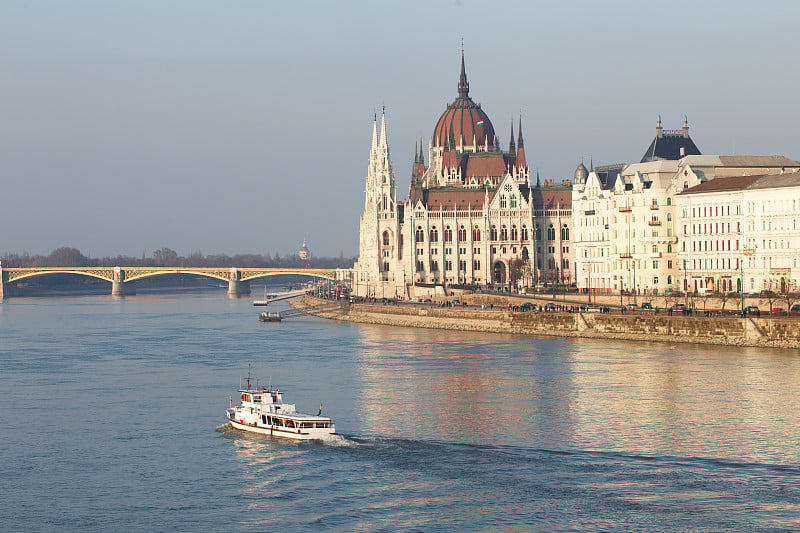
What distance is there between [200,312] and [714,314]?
7198 centimetres

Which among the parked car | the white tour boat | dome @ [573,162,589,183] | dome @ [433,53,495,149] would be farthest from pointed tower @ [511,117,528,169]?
the white tour boat

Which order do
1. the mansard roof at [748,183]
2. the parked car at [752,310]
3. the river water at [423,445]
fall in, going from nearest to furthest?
the river water at [423,445]
the parked car at [752,310]
the mansard roof at [748,183]

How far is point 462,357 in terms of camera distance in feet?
251

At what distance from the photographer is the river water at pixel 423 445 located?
37.1 meters

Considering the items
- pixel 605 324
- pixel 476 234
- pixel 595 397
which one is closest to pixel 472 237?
pixel 476 234

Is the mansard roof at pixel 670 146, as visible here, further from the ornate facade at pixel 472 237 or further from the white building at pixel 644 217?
the ornate facade at pixel 472 237

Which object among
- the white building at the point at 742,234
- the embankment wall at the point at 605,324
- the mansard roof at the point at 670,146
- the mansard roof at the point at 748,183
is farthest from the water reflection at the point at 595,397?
the mansard roof at the point at 670,146

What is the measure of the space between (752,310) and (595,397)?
2862cm

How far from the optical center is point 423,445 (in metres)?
45.7

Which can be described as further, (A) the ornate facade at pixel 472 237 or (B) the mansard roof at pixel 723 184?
(A) the ornate facade at pixel 472 237

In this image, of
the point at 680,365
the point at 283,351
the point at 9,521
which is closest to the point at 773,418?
the point at 680,365

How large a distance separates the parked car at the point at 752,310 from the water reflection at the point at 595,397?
4827mm

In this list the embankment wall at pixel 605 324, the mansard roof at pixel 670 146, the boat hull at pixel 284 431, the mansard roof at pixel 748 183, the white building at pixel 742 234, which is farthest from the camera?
the mansard roof at pixel 670 146

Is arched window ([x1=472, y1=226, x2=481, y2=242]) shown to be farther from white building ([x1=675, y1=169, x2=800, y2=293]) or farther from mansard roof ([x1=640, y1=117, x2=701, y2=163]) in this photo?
white building ([x1=675, y1=169, x2=800, y2=293])
